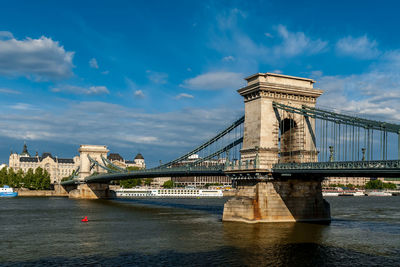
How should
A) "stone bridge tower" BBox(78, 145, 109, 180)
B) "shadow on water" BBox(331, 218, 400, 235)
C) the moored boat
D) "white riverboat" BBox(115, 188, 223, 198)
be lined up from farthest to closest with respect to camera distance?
1. "white riverboat" BBox(115, 188, 223, 198)
2. the moored boat
3. "stone bridge tower" BBox(78, 145, 109, 180)
4. "shadow on water" BBox(331, 218, 400, 235)

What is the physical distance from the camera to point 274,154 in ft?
173

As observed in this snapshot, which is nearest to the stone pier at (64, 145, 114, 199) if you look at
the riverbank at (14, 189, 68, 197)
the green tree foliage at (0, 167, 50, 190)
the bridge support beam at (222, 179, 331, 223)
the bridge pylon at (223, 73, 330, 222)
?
the riverbank at (14, 189, 68, 197)

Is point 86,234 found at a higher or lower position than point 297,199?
lower

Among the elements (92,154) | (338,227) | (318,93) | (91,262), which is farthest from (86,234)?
(92,154)

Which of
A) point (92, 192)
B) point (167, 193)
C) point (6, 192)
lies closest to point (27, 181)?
point (6, 192)

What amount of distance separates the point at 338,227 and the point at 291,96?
51.6 feet

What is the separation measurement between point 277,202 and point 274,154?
18.1 feet

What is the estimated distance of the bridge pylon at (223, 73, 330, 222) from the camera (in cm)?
5059

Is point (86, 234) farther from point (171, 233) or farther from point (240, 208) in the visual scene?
point (240, 208)

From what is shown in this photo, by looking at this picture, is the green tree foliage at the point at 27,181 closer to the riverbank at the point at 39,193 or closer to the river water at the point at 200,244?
the riverbank at the point at 39,193

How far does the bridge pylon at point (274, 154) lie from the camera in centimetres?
5059

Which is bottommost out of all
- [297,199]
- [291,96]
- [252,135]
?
[297,199]

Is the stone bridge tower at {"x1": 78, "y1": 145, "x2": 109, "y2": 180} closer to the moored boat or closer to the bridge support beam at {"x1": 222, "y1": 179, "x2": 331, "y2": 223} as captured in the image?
the moored boat

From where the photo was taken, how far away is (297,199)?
51.8m
